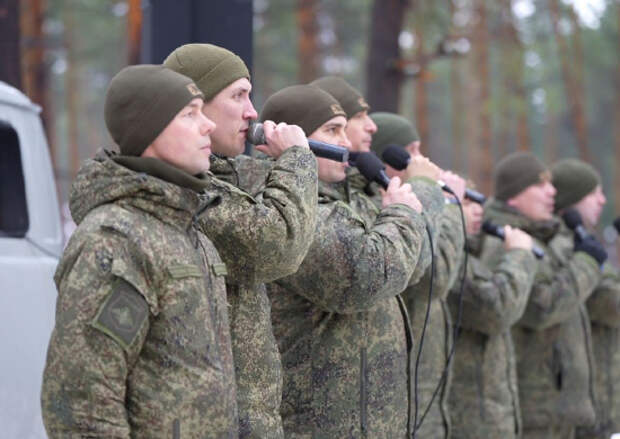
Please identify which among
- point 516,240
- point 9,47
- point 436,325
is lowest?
point 436,325

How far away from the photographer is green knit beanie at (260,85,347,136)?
172 inches

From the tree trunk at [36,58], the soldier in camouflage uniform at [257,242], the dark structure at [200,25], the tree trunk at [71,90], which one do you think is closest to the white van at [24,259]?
the dark structure at [200,25]

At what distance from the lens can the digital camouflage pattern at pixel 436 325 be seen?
17.2ft

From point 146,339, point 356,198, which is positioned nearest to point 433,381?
point 356,198

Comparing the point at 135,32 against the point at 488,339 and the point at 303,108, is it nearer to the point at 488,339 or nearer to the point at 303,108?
the point at 488,339

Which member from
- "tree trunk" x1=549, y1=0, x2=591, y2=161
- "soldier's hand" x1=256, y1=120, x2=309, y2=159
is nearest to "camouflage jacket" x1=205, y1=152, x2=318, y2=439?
"soldier's hand" x1=256, y1=120, x2=309, y2=159

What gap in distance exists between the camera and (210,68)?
360cm

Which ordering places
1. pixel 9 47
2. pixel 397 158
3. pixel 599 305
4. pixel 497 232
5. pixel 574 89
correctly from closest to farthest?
pixel 397 158 → pixel 497 232 → pixel 599 305 → pixel 9 47 → pixel 574 89

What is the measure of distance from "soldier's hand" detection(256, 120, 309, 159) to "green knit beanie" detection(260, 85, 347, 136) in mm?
694

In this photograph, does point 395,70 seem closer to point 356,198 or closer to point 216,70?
point 356,198

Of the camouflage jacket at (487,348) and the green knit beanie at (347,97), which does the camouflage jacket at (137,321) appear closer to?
the green knit beanie at (347,97)

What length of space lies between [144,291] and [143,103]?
54 centimetres

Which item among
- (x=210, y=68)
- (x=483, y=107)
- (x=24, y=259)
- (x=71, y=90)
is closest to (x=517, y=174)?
(x=24, y=259)

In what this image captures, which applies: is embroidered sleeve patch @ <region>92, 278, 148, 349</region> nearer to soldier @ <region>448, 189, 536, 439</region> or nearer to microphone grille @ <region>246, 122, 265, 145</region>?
microphone grille @ <region>246, 122, 265, 145</region>
